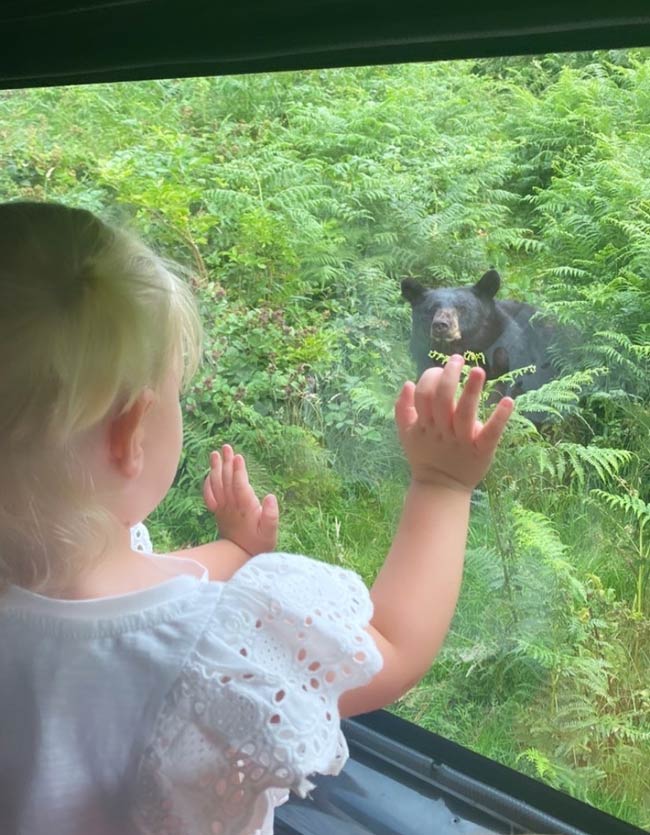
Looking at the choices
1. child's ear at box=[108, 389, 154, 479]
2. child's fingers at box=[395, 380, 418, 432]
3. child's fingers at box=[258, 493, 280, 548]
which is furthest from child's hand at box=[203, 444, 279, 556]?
child's ear at box=[108, 389, 154, 479]

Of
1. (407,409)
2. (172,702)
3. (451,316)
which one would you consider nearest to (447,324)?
(451,316)

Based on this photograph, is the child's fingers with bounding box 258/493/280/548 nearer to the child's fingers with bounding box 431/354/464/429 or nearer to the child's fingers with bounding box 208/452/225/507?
the child's fingers with bounding box 208/452/225/507

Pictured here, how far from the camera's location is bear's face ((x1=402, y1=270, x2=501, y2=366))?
1.30 m

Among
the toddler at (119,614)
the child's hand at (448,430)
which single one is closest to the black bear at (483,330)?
the child's hand at (448,430)

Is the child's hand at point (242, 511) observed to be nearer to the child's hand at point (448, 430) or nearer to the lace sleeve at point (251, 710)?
the child's hand at point (448, 430)

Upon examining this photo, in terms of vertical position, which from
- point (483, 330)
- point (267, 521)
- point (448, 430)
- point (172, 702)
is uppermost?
point (483, 330)

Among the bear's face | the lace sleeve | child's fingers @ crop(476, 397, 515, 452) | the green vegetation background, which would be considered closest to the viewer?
the lace sleeve

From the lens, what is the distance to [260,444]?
63.9 inches

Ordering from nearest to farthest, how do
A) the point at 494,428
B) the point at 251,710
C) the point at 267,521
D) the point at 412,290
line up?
the point at 251,710 < the point at 494,428 < the point at 267,521 < the point at 412,290

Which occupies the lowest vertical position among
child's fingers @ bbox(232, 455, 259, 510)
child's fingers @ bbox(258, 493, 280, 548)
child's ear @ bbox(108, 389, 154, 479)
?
child's fingers @ bbox(258, 493, 280, 548)

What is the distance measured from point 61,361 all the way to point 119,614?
228 mm

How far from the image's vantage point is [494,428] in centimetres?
102

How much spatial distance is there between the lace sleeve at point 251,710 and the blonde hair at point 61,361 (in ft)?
0.52

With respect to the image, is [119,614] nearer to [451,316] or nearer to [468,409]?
[468,409]
